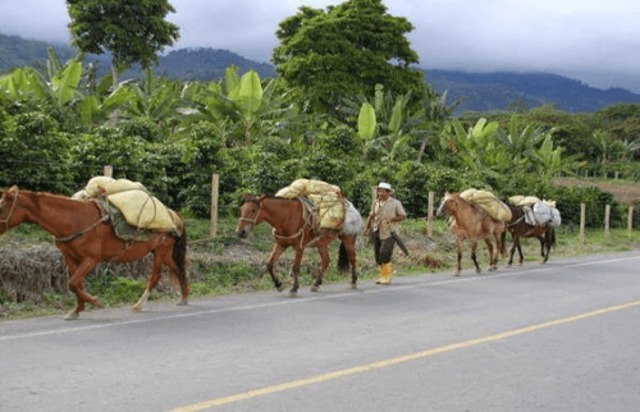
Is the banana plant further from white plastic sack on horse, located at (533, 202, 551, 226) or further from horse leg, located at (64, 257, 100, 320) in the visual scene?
horse leg, located at (64, 257, 100, 320)

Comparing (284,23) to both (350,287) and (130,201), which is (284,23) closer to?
(350,287)

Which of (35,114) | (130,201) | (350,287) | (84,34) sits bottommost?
(350,287)

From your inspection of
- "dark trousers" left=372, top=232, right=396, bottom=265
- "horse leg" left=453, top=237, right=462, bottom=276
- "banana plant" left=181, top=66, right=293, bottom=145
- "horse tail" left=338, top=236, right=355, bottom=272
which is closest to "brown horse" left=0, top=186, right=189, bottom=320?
"horse tail" left=338, top=236, right=355, bottom=272

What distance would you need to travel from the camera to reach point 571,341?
8375mm

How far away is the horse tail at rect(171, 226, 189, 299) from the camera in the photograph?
10.4m

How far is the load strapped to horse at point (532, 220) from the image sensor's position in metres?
19.5

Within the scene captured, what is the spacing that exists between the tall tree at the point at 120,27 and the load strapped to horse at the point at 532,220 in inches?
821

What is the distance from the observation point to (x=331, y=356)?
285 inches

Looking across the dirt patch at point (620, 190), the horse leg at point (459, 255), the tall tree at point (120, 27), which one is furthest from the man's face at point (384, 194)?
the dirt patch at point (620, 190)

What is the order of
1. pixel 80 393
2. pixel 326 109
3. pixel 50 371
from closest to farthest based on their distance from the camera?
pixel 80 393
pixel 50 371
pixel 326 109

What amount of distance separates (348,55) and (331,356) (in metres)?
32.3

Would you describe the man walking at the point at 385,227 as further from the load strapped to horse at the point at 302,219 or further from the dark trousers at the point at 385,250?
the load strapped to horse at the point at 302,219

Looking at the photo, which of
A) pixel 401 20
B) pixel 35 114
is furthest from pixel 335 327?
pixel 401 20

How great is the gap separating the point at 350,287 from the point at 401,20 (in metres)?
30.2
